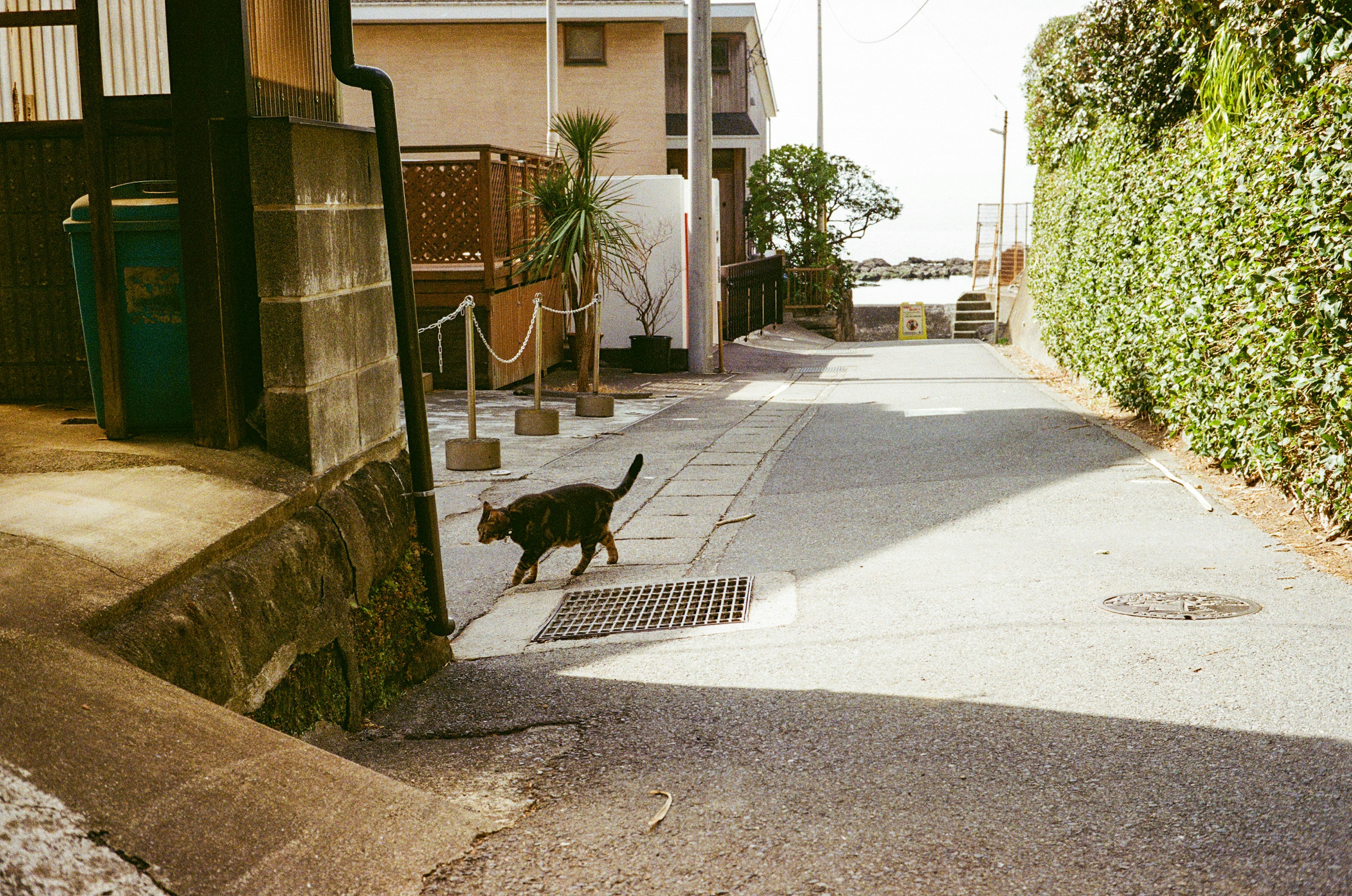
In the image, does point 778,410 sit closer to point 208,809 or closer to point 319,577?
point 319,577

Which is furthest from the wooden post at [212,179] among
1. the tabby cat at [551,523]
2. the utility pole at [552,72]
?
the utility pole at [552,72]

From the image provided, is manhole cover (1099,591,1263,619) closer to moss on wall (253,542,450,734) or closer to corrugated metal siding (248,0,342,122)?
moss on wall (253,542,450,734)

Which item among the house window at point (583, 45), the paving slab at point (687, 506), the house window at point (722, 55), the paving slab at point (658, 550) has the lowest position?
the paving slab at point (658, 550)

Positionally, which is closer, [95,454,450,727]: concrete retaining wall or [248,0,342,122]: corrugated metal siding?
[95,454,450,727]: concrete retaining wall

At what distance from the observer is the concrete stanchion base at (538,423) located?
37.6 ft

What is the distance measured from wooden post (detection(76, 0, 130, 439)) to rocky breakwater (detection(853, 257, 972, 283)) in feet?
192

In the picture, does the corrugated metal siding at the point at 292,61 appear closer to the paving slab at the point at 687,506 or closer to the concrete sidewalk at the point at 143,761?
the concrete sidewalk at the point at 143,761

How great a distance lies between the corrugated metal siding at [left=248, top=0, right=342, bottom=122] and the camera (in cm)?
421

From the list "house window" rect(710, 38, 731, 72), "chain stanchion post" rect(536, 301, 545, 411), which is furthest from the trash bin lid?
"house window" rect(710, 38, 731, 72)

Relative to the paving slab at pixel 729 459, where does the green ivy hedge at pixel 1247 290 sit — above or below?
above

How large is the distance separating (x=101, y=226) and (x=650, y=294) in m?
14.1

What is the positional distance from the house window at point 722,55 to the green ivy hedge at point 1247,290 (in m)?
21.0

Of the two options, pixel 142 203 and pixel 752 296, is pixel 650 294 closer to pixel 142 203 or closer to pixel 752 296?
pixel 752 296

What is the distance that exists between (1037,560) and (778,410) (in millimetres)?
7581
